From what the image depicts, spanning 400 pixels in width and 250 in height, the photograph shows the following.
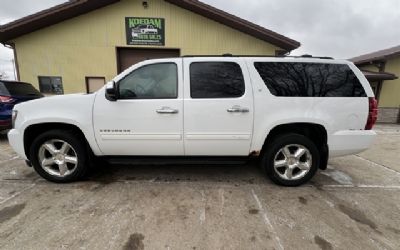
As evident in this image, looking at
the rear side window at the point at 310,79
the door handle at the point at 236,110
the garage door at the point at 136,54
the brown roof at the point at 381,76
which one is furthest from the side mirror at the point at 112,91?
the brown roof at the point at 381,76

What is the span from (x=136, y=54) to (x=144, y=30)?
103 centimetres

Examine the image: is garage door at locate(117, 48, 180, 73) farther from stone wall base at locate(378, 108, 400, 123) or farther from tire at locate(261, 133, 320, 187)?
stone wall base at locate(378, 108, 400, 123)

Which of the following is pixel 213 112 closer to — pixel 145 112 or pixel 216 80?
pixel 216 80

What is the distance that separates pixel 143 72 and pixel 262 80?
71.7 inches


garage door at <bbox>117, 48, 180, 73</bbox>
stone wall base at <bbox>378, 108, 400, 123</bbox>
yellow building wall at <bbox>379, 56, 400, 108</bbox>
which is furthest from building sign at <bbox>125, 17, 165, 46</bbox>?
stone wall base at <bbox>378, 108, 400, 123</bbox>

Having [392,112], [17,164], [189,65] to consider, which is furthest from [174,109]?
[392,112]

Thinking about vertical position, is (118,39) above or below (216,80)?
above

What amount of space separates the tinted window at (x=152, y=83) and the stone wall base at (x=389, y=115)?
1497cm

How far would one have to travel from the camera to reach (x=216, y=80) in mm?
3271

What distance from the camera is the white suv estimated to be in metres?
3.19

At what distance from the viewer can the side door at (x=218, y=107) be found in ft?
10.4

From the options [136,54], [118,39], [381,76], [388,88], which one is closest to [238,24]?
[136,54]

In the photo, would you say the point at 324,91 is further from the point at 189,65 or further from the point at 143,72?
the point at 143,72

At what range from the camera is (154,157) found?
3.41 meters
